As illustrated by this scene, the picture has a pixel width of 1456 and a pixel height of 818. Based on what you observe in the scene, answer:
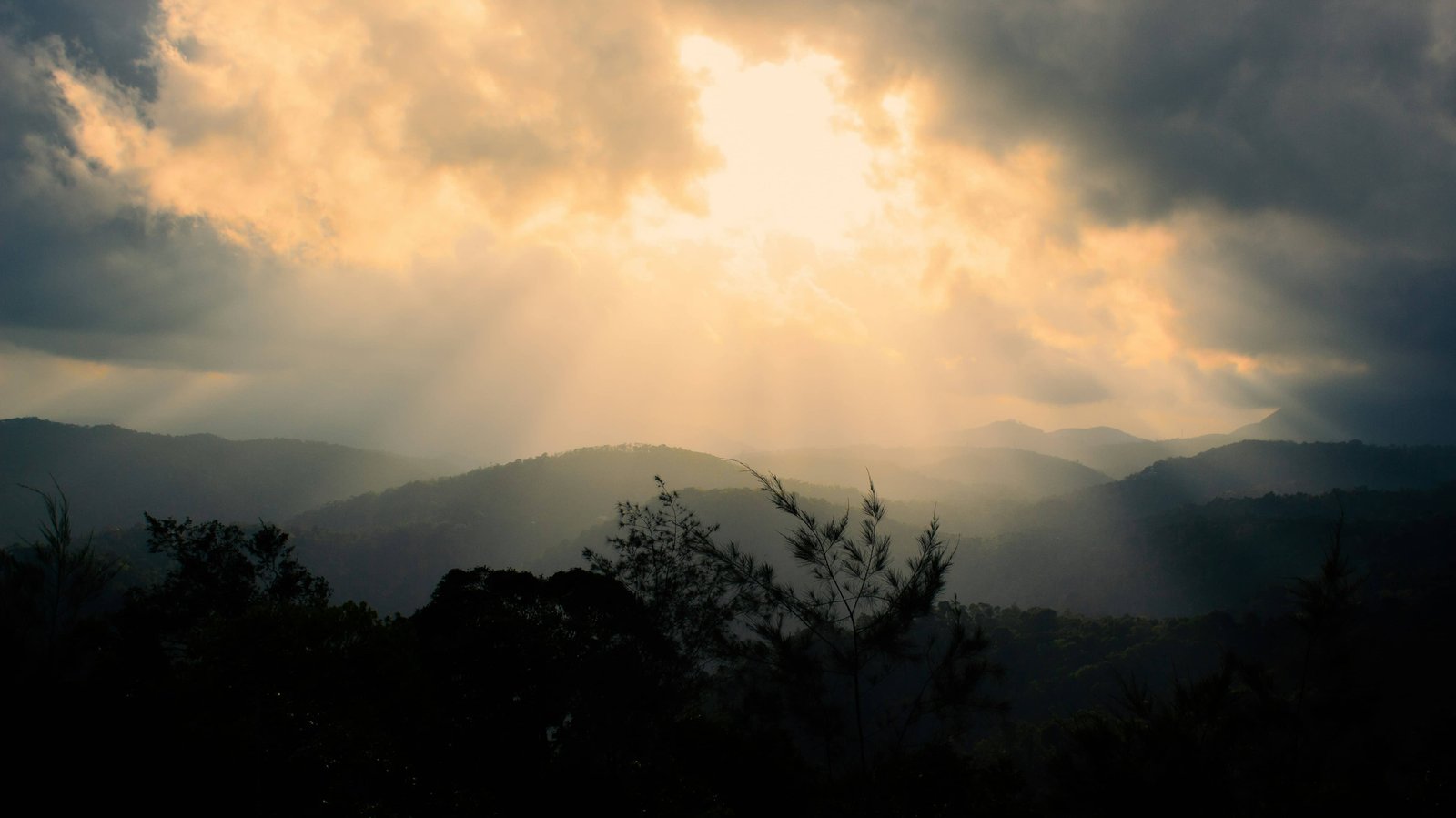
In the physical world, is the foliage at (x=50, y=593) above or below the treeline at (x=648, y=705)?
above

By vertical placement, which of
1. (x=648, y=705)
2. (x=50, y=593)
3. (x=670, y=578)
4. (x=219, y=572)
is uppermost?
(x=50, y=593)

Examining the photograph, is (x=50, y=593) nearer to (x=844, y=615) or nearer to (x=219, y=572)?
(x=844, y=615)

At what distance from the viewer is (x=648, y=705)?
17.2 metres

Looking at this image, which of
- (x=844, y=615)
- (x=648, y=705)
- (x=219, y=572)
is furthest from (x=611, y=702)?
(x=219, y=572)

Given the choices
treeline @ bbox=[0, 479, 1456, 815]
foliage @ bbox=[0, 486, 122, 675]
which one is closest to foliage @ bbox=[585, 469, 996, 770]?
treeline @ bbox=[0, 479, 1456, 815]

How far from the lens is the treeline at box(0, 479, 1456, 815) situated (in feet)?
35.3

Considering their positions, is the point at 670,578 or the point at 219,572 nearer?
the point at 670,578

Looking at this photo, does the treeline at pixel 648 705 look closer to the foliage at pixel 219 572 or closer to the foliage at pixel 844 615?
the foliage at pixel 844 615

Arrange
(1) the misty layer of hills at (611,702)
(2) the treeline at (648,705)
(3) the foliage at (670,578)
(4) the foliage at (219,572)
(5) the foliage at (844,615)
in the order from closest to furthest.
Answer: (5) the foliage at (844,615)
(2) the treeline at (648,705)
(1) the misty layer of hills at (611,702)
(3) the foliage at (670,578)
(4) the foliage at (219,572)

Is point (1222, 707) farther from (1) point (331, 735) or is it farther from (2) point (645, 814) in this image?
(1) point (331, 735)

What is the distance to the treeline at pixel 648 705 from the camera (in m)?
10.8

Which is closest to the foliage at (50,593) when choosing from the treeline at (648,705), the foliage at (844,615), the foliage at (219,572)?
the treeline at (648,705)

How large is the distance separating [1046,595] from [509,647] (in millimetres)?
157082

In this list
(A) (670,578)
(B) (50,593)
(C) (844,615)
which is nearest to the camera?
(C) (844,615)
